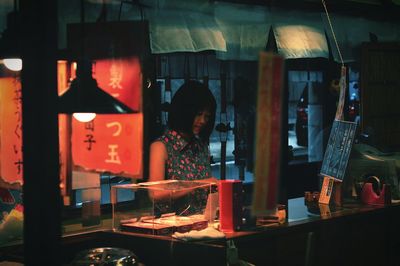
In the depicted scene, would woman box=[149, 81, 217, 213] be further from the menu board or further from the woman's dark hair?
the menu board

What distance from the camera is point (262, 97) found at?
10.6 ft

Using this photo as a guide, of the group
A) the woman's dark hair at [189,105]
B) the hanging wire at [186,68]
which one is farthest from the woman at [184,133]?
the hanging wire at [186,68]

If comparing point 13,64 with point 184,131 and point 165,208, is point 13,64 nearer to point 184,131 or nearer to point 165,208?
point 165,208

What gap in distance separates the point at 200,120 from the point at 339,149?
160 cm

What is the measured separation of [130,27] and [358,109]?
25.3 ft

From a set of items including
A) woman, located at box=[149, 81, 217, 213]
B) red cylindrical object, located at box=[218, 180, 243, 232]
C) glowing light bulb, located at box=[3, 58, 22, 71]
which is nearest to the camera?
glowing light bulb, located at box=[3, 58, 22, 71]

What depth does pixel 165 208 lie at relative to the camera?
6.24 m

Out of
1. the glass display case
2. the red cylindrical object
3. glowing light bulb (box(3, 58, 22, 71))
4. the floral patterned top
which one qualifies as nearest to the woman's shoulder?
the floral patterned top

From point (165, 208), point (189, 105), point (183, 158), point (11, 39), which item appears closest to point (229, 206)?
point (165, 208)

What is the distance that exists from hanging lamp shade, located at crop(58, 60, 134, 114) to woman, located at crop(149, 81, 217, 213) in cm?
282

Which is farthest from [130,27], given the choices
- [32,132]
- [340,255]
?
[340,255]

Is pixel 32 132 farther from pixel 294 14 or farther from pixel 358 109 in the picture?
pixel 358 109

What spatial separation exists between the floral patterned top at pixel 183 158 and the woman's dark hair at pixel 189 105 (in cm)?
12

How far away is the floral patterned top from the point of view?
23.4 ft
